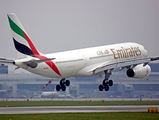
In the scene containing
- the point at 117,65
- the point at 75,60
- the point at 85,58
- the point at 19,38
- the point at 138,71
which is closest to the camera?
the point at 19,38

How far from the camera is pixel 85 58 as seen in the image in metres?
60.8

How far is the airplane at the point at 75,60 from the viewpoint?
52781 mm

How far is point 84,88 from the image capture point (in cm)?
17400

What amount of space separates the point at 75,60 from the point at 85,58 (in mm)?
2560

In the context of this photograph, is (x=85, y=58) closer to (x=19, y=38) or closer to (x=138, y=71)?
(x=138, y=71)

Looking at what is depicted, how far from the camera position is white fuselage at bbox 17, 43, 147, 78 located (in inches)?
2191

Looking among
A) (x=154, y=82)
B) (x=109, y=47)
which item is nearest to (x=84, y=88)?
(x=154, y=82)

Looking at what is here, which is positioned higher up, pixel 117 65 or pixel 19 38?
pixel 19 38

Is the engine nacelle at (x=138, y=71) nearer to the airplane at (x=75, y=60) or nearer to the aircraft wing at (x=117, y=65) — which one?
the airplane at (x=75, y=60)

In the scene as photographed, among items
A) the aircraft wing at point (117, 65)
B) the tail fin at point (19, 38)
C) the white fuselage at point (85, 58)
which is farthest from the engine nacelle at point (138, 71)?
the tail fin at point (19, 38)

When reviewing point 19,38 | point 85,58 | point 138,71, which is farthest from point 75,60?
point 138,71

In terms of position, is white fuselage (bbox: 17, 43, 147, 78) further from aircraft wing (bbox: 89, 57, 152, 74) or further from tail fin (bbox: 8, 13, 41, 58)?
tail fin (bbox: 8, 13, 41, 58)

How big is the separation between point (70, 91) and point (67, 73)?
377ft

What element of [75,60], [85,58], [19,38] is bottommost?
[75,60]
